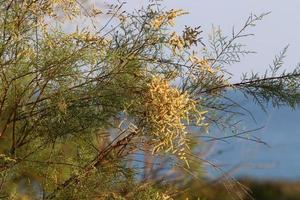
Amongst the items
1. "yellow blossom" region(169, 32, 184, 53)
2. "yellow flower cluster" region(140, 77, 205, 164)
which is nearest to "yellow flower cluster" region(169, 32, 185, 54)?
"yellow blossom" region(169, 32, 184, 53)

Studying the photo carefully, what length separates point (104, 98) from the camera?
406cm

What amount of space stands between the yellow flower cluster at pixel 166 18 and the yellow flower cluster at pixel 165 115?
32 cm

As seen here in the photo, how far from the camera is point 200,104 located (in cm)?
439

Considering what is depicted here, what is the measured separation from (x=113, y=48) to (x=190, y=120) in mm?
587

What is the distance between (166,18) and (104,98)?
56 cm

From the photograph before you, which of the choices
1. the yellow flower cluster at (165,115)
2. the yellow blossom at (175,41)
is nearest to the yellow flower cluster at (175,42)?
the yellow blossom at (175,41)

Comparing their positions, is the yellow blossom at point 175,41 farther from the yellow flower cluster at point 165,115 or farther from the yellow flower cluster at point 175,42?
the yellow flower cluster at point 165,115

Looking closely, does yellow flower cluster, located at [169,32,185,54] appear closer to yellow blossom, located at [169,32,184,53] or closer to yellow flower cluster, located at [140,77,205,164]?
yellow blossom, located at [169,32,184,53]

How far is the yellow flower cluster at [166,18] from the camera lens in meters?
4.10

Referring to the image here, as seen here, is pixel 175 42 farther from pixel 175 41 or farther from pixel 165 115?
pixel 165 115

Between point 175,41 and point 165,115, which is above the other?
point 175,41

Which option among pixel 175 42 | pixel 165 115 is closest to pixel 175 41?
pixel 175 42

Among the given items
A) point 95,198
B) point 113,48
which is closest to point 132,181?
point 95,198

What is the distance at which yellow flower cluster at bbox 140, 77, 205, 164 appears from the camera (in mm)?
3869
